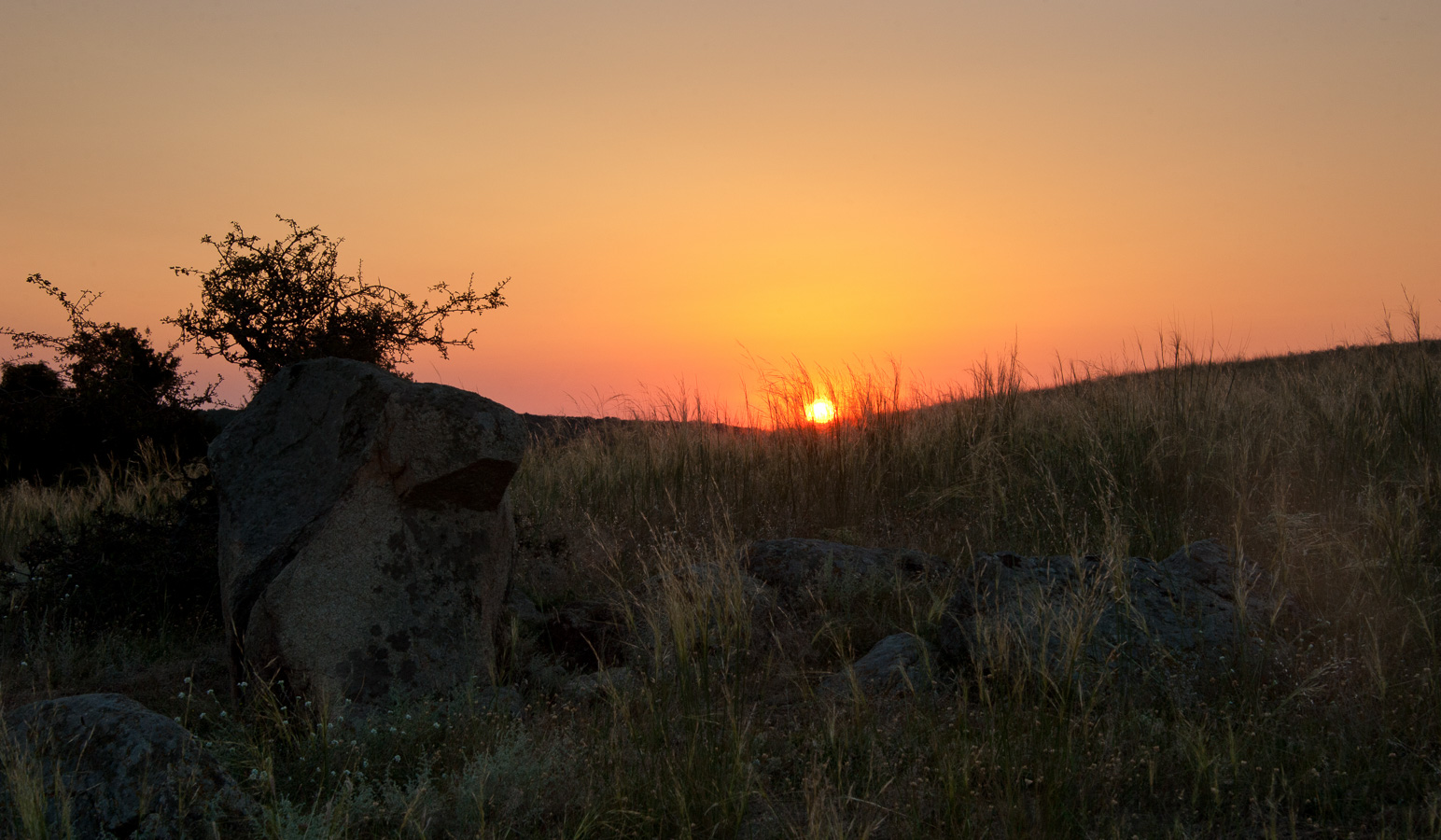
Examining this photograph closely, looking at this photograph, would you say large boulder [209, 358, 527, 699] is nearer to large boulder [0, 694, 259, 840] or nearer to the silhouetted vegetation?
large boulder [0, 694, 259, 840]

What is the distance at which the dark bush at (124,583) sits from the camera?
18.8 feet

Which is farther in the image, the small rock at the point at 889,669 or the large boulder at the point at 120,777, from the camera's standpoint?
the small rock at the point at 889,669

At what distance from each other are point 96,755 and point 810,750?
2.22m

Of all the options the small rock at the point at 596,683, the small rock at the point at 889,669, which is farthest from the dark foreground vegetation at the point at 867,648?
A: the small rock at the point at 889,669

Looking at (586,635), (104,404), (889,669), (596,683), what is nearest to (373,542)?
(596,683)

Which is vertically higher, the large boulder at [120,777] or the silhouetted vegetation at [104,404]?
the silhouetted vegetation at [104,404]

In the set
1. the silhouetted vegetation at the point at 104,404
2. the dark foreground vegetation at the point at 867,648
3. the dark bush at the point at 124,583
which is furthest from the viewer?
the silhouetted vegetation at the point at 104,404

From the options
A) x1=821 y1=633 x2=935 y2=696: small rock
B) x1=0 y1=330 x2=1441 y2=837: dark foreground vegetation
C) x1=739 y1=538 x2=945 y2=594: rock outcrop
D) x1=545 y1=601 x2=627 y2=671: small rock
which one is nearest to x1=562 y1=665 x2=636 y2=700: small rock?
x1=0 y1=330 x2=1441 y2=837: dark foreground vegetation

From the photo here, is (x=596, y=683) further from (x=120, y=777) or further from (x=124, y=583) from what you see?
(x=124, y=583)

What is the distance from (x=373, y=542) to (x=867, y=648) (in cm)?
242

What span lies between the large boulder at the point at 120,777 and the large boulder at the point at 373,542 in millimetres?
1152

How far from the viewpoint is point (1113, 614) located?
411 centimetres

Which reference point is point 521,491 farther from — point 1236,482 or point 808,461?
point 1236,482

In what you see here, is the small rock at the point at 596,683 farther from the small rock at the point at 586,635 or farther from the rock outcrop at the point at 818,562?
the rock outcrop at the point at 818,562
